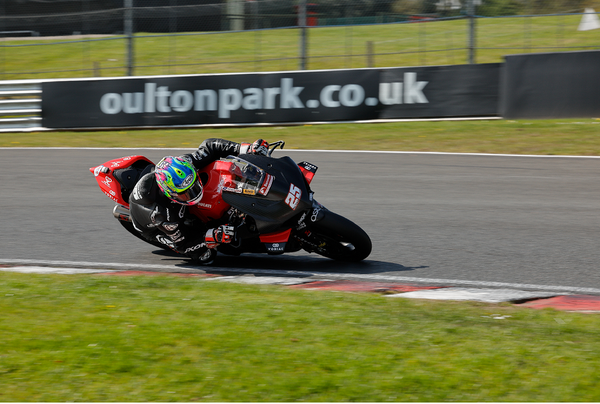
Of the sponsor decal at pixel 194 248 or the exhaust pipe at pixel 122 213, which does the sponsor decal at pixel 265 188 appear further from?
the exhaust pipe at pixel 122 213

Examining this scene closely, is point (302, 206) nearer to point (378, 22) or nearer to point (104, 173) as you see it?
point (104, 173)

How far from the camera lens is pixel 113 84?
15648 mm

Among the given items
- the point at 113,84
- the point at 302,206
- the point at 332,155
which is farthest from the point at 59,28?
the point at 302,206

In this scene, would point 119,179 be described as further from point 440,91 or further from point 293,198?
point 440,91

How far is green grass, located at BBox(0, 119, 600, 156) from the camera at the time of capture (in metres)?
12.4

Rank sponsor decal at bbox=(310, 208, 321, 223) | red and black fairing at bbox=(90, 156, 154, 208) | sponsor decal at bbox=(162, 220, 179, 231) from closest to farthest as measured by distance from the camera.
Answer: sponsor decal at bbox=(310, 208, 321, 223), sponsor decal at bbox=(162, 220, 179, 231), red and black fairing at bbox=(90, 156, 154, 208)

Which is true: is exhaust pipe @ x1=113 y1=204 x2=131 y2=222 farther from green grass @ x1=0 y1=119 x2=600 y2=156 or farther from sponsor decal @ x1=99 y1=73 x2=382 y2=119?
sponsor decal @ x1=99 y1=73 x2=382 y2=119

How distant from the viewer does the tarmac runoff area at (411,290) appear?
16.6ft

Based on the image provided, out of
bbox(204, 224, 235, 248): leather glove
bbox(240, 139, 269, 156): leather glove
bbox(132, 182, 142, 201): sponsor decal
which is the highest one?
bbox(240, 139, 269, 156): leather glove

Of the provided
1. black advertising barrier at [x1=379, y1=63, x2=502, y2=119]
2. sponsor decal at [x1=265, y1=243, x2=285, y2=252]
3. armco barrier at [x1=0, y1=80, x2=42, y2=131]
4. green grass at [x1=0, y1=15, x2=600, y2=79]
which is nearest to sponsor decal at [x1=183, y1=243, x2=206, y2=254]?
sponsor decal at [x1=265, y1=243, x2=285, y2=252]

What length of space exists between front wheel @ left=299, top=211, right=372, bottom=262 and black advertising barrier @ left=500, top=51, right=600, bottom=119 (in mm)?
8646

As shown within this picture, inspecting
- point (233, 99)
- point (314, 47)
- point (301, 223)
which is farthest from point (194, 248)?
point (314, 47)

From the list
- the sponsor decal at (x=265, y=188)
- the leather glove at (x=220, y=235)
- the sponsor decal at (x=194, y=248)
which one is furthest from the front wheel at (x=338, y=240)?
the sponsor decal at (x=194, y=248)

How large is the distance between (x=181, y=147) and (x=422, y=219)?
6.98 meters
